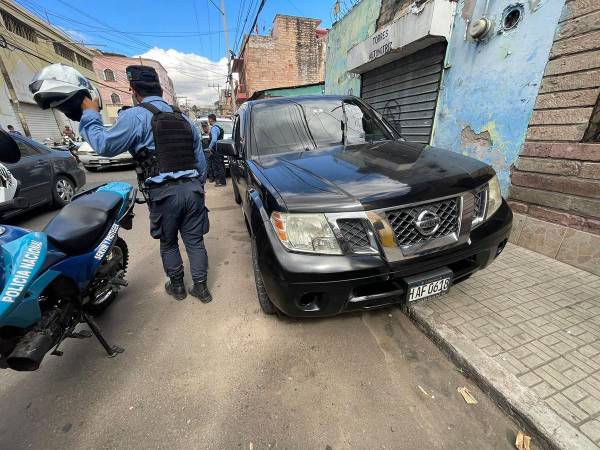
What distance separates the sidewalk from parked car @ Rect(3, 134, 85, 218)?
20.1 ft

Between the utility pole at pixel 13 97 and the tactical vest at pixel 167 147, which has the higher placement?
the utility pole at pixel 13 97

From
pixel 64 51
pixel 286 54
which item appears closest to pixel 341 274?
pixel 286 54

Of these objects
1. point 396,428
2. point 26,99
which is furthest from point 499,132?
point 26,99

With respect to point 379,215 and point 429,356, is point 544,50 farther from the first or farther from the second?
point 429,356

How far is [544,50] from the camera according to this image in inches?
112

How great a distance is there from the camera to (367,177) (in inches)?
68.2

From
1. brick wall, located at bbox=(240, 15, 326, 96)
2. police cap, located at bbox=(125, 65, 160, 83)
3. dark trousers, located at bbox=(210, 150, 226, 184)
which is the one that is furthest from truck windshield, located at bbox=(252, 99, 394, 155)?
brick wall, located at bbox=(240, 15, 326, 96)

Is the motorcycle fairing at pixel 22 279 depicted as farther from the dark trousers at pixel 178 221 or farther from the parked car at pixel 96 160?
the parked car at pixel 96 160

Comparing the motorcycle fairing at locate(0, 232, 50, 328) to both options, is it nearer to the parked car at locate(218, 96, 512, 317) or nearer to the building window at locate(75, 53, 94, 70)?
the parked car at locate(218, 96, 512, 317)

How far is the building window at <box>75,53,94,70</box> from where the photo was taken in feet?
78.4

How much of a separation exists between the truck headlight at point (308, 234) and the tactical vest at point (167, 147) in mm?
1121

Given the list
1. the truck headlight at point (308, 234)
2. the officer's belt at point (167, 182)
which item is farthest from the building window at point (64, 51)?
the truck headlight at point (308, 234)

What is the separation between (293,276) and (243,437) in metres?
0.88

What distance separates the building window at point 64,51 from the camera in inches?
815
